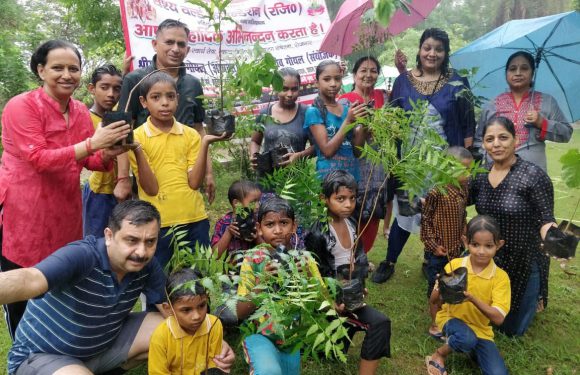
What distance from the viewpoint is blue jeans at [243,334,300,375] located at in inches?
88.8

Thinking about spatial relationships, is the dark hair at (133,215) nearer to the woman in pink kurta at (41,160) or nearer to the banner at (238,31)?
the woman in pink kurta at (41,160)

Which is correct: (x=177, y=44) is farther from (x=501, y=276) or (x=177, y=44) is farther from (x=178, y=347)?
(x=501, y=276)

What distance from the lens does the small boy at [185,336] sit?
226 centimetres

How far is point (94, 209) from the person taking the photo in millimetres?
3133

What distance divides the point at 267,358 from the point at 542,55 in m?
3.39

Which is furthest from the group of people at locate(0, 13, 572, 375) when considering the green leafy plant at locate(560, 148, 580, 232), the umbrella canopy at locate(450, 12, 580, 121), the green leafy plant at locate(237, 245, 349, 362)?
the green leafy plant at locate(560, 148, 580, 232)

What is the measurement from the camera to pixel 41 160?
2398 mm

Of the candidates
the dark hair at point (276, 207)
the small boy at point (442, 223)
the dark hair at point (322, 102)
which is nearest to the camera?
the dark hair at point (276, 207)

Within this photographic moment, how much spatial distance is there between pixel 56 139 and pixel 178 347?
1.32m

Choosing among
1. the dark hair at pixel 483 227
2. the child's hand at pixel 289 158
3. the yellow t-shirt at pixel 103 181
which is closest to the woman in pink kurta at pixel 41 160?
the yellow t-shirt at pixel 103 181

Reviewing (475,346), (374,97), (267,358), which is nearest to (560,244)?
(475,346)

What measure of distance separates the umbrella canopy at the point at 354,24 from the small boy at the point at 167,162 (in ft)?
5.74

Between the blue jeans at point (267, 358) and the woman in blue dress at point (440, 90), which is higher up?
the woman in blue dress at point (440, 90)

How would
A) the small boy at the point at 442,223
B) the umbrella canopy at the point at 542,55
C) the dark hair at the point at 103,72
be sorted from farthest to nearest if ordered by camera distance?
the umbrella canopy at the point at 542,55, the small boy at the point at 442,223, the dark hair at the point at 103,72
